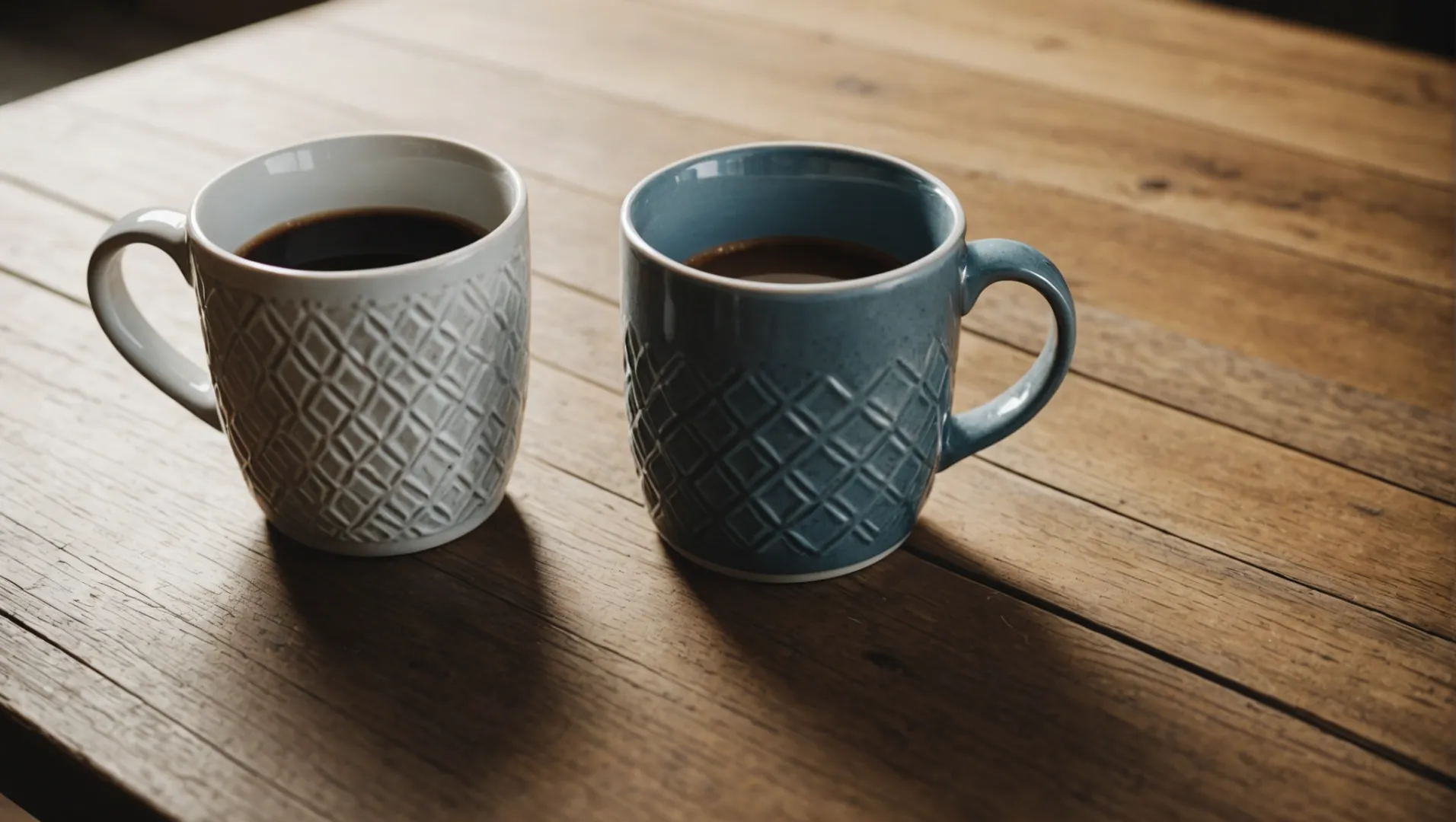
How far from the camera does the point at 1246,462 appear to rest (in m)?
0.71

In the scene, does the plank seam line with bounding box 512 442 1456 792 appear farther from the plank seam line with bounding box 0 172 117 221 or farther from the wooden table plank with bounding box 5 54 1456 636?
the plank seam line with bounding box 0 172 117 221

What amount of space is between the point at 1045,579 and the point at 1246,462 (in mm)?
161

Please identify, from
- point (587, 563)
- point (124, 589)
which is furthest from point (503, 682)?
point (124, 589)

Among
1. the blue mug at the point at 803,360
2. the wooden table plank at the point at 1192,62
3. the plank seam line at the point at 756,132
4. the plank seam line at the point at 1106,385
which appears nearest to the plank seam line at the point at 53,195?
the plank seam line at the point at 1106,385

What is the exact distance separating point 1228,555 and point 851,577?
186 millimetres

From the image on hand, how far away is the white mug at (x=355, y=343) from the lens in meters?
0.55

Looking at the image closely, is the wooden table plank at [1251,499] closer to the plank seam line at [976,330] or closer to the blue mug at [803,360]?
the plank seam line at [976,330]

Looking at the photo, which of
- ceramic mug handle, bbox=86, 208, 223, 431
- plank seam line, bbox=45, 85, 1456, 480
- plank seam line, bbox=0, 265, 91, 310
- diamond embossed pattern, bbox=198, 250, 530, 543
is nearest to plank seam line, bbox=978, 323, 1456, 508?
plank seam line, bbox=45, 85, 1456, 480

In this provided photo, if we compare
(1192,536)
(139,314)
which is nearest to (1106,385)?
(1192,536)

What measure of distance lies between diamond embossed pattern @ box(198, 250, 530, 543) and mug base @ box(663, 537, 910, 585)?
0.11 m

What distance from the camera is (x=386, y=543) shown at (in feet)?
2.02

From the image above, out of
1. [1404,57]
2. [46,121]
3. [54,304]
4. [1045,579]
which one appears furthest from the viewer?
[1404,57]

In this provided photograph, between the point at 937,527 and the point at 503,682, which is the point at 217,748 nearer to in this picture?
the point at 503,682

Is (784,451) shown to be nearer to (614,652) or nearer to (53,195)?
(614,652)
